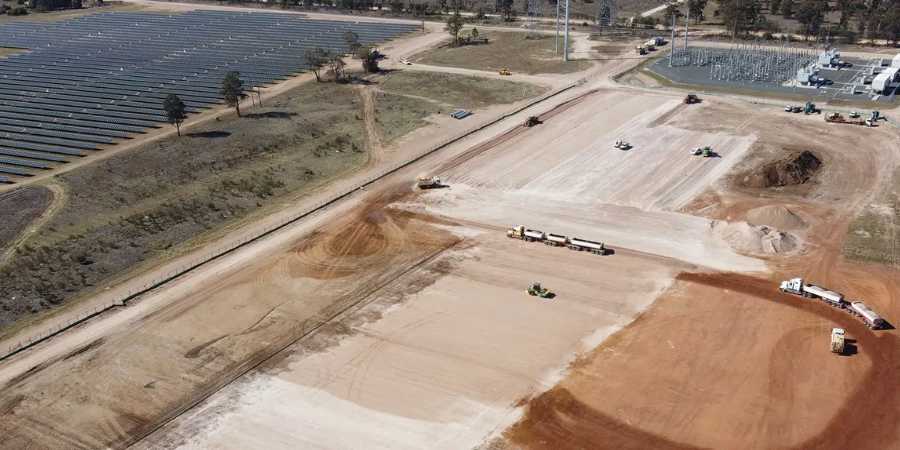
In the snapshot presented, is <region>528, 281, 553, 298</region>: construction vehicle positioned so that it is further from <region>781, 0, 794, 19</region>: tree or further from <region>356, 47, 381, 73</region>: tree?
<region>781, 0, 794, 19</region>: tree

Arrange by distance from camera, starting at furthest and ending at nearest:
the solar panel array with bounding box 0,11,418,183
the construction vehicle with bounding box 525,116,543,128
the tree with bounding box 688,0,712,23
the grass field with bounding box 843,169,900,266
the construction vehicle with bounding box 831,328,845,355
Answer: the tree with bounding box 688,0,712,23
the solar panel array with bounding box 0,11,418,183
the construction vehicle with bounding box 525,116,543,128
the grass field with bounding box 843,169,900,266
the construction vehicle with bounding box 831,328,845,355

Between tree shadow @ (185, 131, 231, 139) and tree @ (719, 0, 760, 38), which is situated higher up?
tree @ (719, 0, 760, 38)

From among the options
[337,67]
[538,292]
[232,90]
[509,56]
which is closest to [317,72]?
[337,67]

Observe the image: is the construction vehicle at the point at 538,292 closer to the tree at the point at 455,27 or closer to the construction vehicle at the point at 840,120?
the construction vehicle at the point at 840,120

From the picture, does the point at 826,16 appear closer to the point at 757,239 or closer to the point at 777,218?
the point at 777,218

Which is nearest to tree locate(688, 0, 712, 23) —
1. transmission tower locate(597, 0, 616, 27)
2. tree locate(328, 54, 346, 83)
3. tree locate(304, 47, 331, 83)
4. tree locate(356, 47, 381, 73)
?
transmission tower locate(597, 0, 616, 27)
